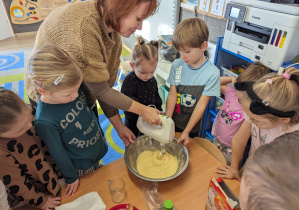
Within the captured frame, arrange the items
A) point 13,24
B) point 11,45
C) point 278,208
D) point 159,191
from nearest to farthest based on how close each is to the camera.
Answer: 1. point 278,208
2. point 159,191
3. point 11,45
4. point 13,24

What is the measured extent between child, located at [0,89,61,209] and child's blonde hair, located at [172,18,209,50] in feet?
3.27

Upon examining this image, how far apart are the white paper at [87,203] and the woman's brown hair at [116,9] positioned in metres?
0.82

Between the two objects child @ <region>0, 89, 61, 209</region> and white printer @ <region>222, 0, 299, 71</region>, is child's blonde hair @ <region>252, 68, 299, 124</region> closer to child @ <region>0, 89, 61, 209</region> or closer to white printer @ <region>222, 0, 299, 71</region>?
white printer @ <region>222, 0, 299, 71</region>

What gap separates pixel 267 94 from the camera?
3.01 ft

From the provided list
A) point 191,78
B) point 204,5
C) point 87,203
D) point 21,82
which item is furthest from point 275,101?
point 21,82

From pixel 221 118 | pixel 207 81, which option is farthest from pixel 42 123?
pixel 221 118

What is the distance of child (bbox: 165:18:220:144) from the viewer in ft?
4.52

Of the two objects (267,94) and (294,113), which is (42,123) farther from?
(294,113)

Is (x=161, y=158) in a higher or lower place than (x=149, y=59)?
lower

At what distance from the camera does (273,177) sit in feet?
1.17

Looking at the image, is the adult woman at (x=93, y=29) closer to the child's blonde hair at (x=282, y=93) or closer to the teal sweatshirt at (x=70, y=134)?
the teal sweatshirt at (x=70, y=134)

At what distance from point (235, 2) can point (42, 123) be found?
5.28 feet

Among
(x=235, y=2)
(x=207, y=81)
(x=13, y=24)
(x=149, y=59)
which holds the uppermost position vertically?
(x=235, y=2)

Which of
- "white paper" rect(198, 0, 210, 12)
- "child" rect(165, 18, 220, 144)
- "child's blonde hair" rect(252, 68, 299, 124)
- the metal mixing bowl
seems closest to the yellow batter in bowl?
the metal mixing bowl
